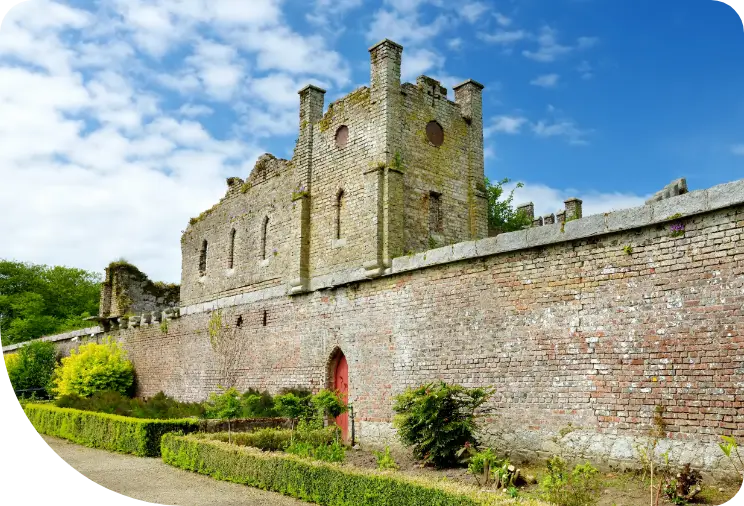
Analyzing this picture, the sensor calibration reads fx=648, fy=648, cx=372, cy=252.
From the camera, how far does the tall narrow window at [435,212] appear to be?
1728cm

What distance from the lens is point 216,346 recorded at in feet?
68.7

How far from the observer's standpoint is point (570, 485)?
351 inches

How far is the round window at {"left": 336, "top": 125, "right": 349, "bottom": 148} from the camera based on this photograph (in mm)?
17625

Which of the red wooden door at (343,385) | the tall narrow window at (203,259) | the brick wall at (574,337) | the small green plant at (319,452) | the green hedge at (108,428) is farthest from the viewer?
the tall narrow window at (203,259)

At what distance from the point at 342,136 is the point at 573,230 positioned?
8326 mm

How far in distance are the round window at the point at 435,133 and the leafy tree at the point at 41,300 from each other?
1325 inches

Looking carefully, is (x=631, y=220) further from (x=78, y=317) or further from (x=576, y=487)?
(x=78, y=317)

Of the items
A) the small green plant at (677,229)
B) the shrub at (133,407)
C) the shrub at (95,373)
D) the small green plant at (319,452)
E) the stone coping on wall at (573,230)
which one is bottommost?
the small green plant at (319,452)

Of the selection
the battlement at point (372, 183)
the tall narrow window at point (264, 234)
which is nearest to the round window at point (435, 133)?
the battlement at point (372, 183)

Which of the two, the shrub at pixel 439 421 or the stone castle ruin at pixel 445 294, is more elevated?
the stone castle ruin at pixel 445 294

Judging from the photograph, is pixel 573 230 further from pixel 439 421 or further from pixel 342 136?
pixel 342 136

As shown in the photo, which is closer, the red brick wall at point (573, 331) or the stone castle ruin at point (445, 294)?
the red brick wall at point (573, 331)

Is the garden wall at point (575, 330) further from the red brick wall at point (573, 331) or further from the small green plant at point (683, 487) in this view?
the small green plant at point (683, 487)

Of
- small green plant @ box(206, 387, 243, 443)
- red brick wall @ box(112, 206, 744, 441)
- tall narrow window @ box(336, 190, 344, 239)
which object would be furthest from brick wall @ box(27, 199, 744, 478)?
small green plant @ box(206, 387, 243, 443)
